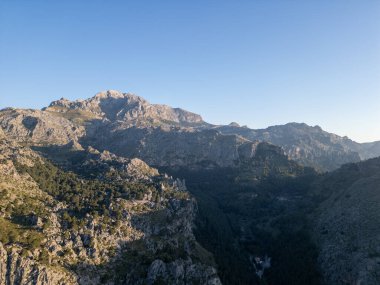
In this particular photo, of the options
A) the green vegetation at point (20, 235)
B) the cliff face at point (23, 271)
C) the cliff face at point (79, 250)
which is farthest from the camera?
the green vegetation at point (20, 235)

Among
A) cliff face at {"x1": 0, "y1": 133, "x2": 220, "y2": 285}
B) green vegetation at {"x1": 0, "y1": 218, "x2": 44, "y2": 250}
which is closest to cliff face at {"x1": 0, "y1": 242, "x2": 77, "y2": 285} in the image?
cliff face at {"x1": 0, "y1": 133, "x2": 220, "y2": 285}

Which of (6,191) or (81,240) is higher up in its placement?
(6,191)

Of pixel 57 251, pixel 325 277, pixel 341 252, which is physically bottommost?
pixel 325 277

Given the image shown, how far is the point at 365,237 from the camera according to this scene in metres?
194

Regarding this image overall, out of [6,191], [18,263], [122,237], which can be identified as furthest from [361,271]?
[6,191]

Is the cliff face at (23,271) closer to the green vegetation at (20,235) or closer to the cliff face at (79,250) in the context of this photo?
the cliff face at (79,250)

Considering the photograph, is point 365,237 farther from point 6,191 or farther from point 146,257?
point 6,191

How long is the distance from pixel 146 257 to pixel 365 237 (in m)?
117

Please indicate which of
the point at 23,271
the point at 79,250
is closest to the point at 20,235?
the point at 23,271

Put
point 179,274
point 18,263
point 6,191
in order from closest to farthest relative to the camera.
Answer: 1. point 18,263
2. point 179,274
3. point 6,191

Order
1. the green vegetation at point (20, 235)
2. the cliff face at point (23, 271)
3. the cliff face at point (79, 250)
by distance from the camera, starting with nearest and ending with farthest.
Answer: the cliff face at point (23, 271) < the cliff face at point (79, 250) < the green vegetation at point (20, 235)

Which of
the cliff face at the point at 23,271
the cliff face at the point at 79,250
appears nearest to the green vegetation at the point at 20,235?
the cliff face at the point at 79,250

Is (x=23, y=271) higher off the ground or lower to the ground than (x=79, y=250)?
lower

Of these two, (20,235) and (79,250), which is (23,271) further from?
(79,250)
